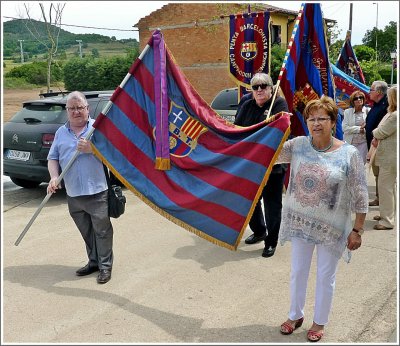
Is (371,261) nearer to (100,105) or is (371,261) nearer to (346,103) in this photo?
(346,103)

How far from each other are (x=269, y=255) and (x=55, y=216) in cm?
331

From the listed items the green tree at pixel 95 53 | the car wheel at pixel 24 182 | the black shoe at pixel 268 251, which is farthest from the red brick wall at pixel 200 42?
the black shoe at pixel 268 251

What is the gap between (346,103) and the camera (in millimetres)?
8578

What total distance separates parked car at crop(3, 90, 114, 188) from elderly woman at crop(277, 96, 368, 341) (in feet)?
16.8

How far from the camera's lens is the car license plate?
752 centimetres

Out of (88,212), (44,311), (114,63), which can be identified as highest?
(114,63)

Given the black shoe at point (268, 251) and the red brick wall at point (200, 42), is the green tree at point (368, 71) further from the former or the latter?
the black shoe at point (268, 251)

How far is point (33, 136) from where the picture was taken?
7441 millimetres

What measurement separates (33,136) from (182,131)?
4355 mm

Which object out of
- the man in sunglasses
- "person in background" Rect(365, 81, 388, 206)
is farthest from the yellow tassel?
"person in background" Rect(365, 81, 388, 206)

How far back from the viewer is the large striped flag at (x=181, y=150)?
3.65 meters

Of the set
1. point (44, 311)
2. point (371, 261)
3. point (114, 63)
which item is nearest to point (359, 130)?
point (371, 261)

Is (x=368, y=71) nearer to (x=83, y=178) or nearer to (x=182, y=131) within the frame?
(x=182, y=131)

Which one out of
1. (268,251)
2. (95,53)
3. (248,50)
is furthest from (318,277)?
(95,53)
